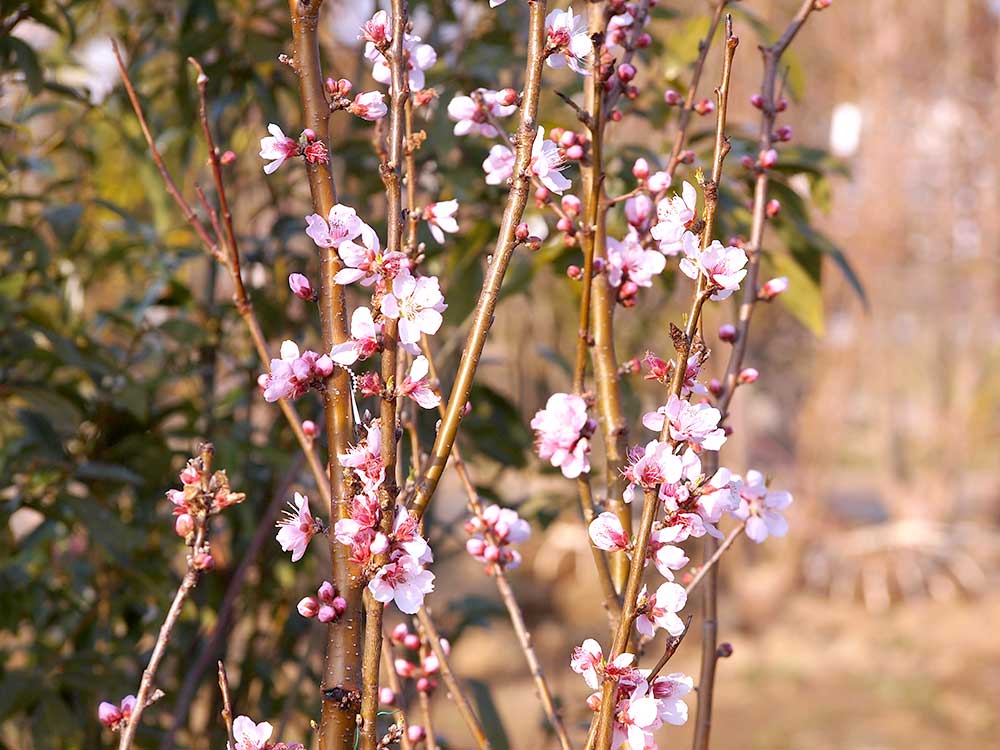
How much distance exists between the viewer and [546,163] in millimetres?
574

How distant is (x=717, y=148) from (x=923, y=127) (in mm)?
6729

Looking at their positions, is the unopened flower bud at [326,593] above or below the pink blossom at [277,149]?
below

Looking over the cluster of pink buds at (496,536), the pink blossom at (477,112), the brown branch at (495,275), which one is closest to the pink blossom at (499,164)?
the pink blossom at (477,112)

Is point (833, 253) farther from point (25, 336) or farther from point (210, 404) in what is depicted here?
point (25, 336)

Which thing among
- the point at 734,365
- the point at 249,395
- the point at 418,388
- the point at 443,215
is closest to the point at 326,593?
the point at 418,388

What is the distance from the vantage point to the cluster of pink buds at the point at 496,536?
0.65 m

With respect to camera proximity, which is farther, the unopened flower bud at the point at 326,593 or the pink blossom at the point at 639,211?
the pink blossom at the point at 639,211

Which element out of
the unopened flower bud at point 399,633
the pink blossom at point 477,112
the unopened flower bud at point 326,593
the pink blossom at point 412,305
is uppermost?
the pink blossom at point 477,112

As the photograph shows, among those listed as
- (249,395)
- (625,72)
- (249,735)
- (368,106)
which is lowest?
(249,735)

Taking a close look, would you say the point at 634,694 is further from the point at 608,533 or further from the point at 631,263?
the point at 631,263

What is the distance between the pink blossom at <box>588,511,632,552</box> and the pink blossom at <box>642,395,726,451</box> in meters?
0.07

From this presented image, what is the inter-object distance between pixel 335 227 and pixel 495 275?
95 mm

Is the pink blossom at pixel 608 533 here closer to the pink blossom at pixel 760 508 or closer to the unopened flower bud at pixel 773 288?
the pink blossom at pixel 760 508

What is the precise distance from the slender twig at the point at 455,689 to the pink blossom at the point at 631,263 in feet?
0.89
